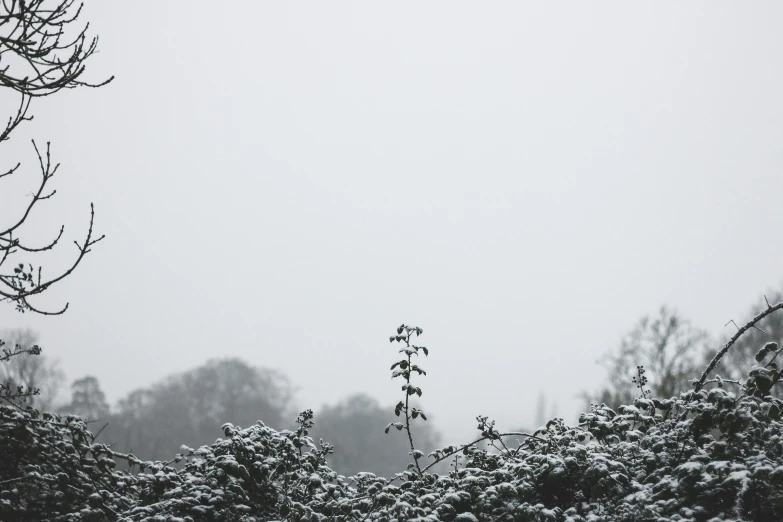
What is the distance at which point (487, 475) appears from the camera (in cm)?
450

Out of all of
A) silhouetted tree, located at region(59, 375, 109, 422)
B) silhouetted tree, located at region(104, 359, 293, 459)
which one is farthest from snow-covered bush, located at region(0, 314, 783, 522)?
silhouetted tree, located at region(104, 359, 293, 459)

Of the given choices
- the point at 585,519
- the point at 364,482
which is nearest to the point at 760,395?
the point at 585,519

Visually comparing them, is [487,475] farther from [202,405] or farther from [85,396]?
[202,405]

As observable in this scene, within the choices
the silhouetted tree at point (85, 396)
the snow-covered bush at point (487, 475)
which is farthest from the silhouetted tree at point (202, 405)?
the snow-covered bush at point (487, 475)

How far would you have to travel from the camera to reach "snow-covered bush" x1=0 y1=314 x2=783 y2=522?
133 inches

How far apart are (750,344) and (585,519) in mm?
25343

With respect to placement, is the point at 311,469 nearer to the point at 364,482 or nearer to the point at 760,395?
the point at 364,482

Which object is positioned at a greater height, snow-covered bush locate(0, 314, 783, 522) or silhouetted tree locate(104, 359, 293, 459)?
silhouetted tree locate(104, 359, 293, 459)

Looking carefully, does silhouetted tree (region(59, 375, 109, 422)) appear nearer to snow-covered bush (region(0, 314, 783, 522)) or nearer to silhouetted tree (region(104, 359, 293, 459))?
silhouetted tree (region(104, 359, 293, 459))

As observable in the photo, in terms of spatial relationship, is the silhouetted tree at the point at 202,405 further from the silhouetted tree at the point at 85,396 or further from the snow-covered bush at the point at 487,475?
the snow-covered bush at the point at 487,475

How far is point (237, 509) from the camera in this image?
4.67 metres

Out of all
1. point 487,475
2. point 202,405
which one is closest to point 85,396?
point 202,405

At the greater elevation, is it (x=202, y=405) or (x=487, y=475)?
(x=202, y=405)

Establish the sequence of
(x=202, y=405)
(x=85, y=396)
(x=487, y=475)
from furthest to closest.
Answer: (x=202, y=405)
(x=85, y=396)
(x=487, y=475)
